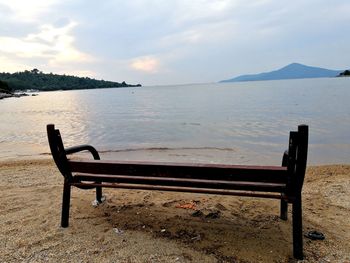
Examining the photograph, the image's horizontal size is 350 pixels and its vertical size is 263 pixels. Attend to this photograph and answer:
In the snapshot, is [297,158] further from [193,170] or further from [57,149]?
[57,149]

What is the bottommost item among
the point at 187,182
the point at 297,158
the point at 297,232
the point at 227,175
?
the point at 297,232

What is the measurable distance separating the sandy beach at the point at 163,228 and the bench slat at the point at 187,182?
0.70 m

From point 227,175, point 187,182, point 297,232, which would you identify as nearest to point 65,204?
point 187,182

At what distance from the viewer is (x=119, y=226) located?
433cm

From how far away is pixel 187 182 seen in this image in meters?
3.61

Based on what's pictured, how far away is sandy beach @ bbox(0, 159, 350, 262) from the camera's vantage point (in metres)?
3.57

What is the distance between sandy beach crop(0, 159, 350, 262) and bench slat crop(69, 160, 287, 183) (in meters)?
0.82

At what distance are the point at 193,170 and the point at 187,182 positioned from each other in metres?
0.19

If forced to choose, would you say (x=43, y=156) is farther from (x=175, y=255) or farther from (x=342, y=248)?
(x=342, y=248)

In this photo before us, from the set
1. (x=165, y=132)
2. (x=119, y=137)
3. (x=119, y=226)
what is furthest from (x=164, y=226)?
(x=165, y=132)

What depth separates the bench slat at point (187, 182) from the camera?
3.39 m

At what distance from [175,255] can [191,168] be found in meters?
0.95

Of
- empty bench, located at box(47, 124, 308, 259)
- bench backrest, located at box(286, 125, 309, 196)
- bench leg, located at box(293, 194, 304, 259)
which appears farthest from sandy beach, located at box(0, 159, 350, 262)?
bench backrest, located at box(286, 125, 309, 196)

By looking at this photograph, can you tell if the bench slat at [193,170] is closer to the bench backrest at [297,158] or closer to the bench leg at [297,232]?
the bench backrest at [297,158]
